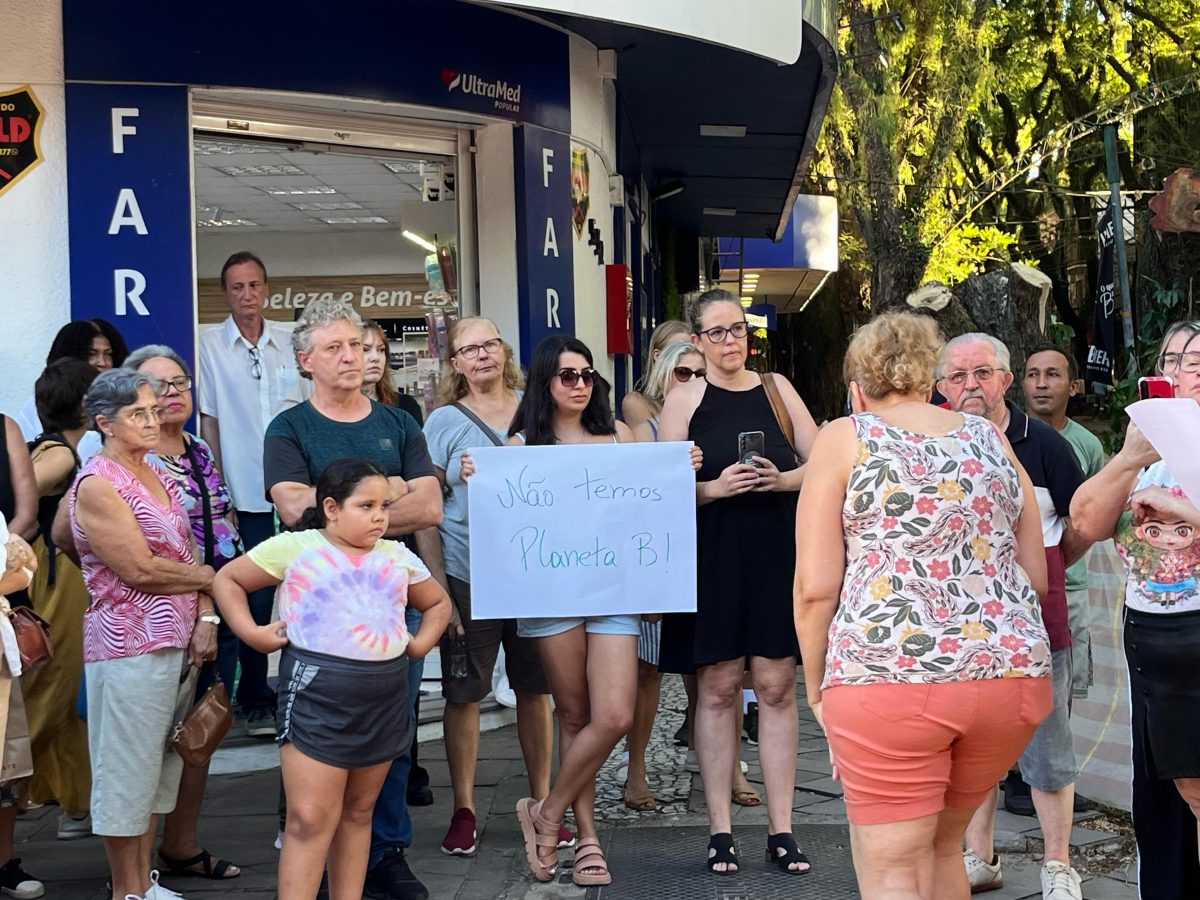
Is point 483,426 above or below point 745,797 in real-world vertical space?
above

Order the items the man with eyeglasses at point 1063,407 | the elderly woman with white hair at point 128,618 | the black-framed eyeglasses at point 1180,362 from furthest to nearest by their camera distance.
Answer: the man with eyeglasses at point 1063,407, the elderly woman with white hair at point 128,618, the black-framed eyeglasses at point 1180,362

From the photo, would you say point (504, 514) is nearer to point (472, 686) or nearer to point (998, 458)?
point (472, 686)

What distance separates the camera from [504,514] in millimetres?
5410

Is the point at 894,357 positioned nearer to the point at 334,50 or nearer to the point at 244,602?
the point at 244,602

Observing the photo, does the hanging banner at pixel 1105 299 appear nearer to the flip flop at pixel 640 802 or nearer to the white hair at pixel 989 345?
the flip flop at pixel 640 802

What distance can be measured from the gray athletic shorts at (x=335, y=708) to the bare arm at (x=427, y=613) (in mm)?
211

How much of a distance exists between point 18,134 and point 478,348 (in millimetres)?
2893

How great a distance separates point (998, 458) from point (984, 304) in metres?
9.11

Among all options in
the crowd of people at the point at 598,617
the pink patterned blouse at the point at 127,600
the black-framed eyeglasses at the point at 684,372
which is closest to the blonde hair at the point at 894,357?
the crowd of people at the point at 598,617

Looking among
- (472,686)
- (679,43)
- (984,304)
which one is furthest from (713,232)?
(472,686)

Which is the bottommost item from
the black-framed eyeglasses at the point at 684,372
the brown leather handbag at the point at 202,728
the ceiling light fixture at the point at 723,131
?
the brown leather handbag at the point at 202,728

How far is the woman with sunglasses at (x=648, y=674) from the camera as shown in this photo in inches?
249

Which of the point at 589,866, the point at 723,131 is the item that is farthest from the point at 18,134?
the point at 723,131

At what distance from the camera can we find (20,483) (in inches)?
201
